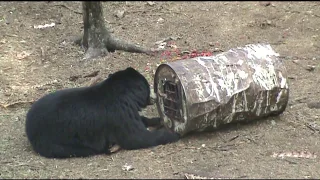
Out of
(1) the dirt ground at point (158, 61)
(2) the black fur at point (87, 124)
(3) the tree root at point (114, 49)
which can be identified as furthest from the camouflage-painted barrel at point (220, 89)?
(3) the tree root at point (114, 49)

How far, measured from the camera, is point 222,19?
1069 cm

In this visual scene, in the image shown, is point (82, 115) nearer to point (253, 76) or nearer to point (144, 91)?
point (144, 91)

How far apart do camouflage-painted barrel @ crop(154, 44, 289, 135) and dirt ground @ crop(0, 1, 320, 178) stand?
26cm

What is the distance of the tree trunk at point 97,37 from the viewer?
9.01 metres

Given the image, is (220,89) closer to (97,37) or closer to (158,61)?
(158,61)

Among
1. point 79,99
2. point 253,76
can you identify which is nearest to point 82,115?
point 79,99

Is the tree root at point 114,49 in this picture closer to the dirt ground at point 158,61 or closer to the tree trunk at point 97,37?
the tree trunk at point 97,37

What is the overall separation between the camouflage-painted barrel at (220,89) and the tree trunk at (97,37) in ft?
10.1

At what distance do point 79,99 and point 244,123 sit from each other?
2.02 m

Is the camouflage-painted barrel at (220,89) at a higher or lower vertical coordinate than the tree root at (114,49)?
higher

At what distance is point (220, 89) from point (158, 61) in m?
3.15

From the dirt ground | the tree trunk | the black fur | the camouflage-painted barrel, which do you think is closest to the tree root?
the tree trunk

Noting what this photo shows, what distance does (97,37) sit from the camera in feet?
30.0

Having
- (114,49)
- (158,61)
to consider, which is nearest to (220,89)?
(158,61)
